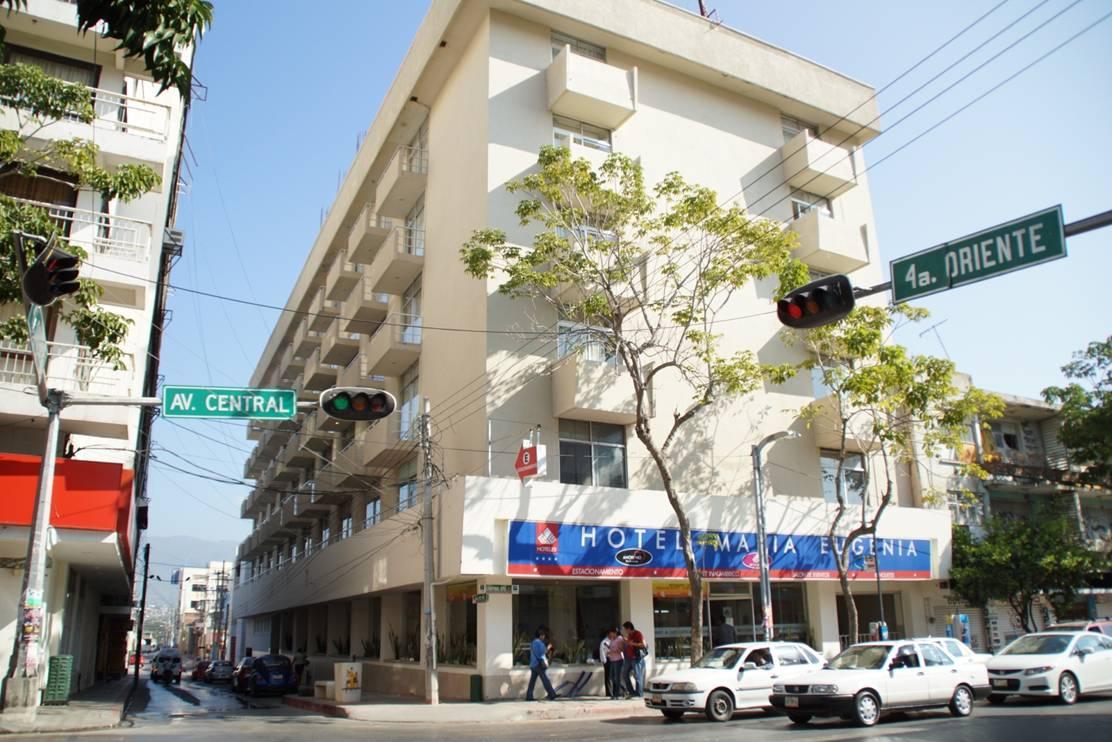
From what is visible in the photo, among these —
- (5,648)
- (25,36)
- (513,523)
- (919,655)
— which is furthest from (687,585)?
(25,36)

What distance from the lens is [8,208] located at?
15789mm

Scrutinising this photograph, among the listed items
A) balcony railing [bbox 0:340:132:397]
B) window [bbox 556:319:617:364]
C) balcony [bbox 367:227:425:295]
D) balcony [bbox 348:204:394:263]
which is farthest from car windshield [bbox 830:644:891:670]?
balcony [bbox 348:204:394:263]

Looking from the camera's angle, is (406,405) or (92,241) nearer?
(92,241)

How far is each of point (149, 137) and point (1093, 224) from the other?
2262cm

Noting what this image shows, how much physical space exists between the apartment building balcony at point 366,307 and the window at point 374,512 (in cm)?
732

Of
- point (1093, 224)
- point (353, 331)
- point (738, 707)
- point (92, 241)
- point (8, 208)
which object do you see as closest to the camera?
point (1093, 224)

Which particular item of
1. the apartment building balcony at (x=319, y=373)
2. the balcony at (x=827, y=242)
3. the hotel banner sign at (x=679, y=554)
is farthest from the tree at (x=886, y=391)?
the apartment building balcony at (x=319, y=373)

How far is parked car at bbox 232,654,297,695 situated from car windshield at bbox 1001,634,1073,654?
2492 centimetres

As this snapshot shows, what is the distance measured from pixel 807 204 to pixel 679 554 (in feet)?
52.3

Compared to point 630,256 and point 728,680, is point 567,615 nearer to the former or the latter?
point 728,680

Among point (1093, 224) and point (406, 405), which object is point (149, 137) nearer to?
point (406, 405)

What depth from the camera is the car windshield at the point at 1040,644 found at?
57.9 feet

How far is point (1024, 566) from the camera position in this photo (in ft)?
94.3

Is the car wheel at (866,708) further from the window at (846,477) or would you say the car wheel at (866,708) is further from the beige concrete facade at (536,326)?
the window at (846,477)
